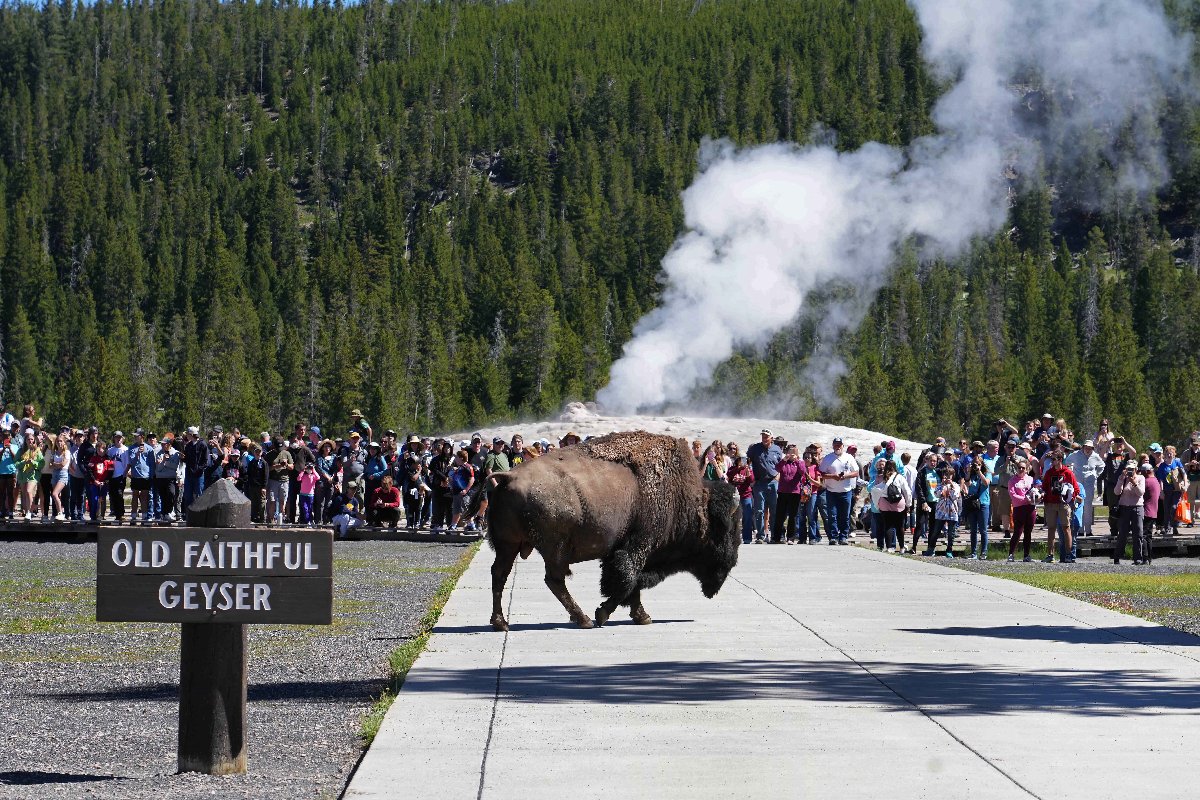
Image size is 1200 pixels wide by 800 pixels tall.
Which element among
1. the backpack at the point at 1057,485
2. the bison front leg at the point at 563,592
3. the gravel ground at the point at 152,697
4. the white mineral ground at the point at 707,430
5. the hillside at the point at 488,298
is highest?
the hillside at the point at 488,298

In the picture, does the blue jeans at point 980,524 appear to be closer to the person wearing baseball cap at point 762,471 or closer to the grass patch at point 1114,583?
the grass patch at point 1114,583

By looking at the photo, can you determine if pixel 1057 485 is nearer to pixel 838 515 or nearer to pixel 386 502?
pixel 838 515

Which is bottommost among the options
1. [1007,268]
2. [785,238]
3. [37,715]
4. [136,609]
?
[37,715]

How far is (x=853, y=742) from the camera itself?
24.8 ft

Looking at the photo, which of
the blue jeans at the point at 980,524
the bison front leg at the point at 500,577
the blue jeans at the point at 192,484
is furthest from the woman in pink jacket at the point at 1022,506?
the blue jeans at the point at 192,484

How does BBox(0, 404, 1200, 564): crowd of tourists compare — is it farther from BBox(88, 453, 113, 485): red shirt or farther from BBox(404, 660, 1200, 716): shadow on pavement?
BBox(404, 660, 1200, 716): shadow on pavement

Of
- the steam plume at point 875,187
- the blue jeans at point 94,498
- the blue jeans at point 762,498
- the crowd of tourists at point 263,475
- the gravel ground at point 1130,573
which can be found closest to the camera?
the gravel ground at point 1130,573

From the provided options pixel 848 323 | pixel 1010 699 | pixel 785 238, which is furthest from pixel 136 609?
pixel 848 323

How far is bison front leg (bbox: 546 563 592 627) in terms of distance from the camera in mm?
12266

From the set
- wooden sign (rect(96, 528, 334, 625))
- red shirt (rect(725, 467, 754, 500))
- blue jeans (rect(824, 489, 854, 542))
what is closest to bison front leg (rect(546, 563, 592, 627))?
wooden sign (rect(96, 528, 334, 625))

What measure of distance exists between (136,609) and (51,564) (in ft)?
46.3

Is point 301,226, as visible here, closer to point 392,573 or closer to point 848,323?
point 848,323

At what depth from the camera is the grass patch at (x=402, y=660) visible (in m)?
8.27

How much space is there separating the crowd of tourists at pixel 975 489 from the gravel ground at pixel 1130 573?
550 mm
